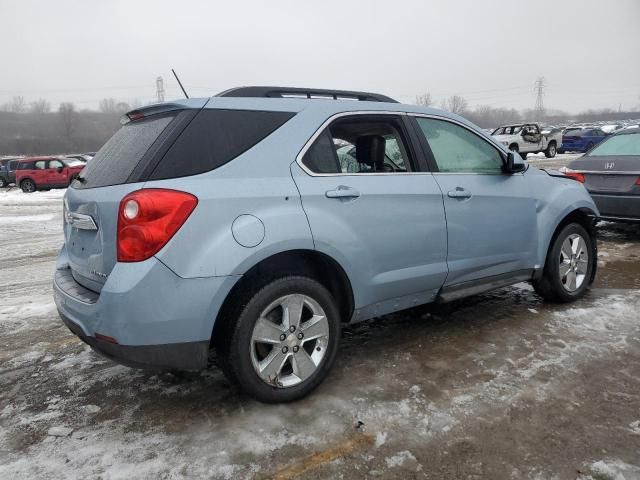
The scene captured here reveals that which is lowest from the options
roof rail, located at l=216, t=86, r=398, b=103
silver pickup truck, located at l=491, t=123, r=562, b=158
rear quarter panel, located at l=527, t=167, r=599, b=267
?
rear quarter panel, located at l=527, t=167, r=599, b=267

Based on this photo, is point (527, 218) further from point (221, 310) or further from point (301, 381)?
point (221, 310)

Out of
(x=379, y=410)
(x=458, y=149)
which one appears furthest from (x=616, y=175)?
(x=379, y=410)

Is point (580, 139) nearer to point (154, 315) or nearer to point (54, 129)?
point (154, 315)

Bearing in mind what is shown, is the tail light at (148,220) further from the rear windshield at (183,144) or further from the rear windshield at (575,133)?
the rear windshield at (575,133)

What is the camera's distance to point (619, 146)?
23.3 ft

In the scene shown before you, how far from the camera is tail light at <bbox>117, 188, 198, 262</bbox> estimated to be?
2355 mm

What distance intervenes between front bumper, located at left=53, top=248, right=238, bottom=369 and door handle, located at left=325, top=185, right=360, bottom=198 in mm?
751

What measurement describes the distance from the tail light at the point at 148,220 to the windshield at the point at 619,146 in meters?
6.60

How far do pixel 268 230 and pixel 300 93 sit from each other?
42.7 inches

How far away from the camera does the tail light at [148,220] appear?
2.36 m

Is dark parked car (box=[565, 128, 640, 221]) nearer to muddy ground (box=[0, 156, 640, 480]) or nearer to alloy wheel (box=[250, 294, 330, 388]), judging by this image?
muddy ground (box=[0, 156, 640, 480])

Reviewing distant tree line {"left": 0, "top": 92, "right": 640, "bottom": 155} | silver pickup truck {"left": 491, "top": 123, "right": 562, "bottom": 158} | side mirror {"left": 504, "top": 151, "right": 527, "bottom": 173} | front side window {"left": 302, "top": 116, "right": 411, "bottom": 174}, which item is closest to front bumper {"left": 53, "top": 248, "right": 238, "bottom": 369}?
front side window {"left": 302, "top": 116, "right": 411, "bottom": 174}

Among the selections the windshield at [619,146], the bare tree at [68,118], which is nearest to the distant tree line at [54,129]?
the bare tree at [68,118]

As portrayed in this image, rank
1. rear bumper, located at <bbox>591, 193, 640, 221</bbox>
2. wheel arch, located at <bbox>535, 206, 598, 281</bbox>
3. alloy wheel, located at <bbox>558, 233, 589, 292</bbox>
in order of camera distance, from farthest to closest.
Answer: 1. rear bumper, located at <bbox>591, 193, 640, 221</bbox>
2. alloy wheel, located at <bbox>558, 233, 589, 292</bbox>
3. wheel arch, located at <bbox>535, 206, 598, 281</bbox>
